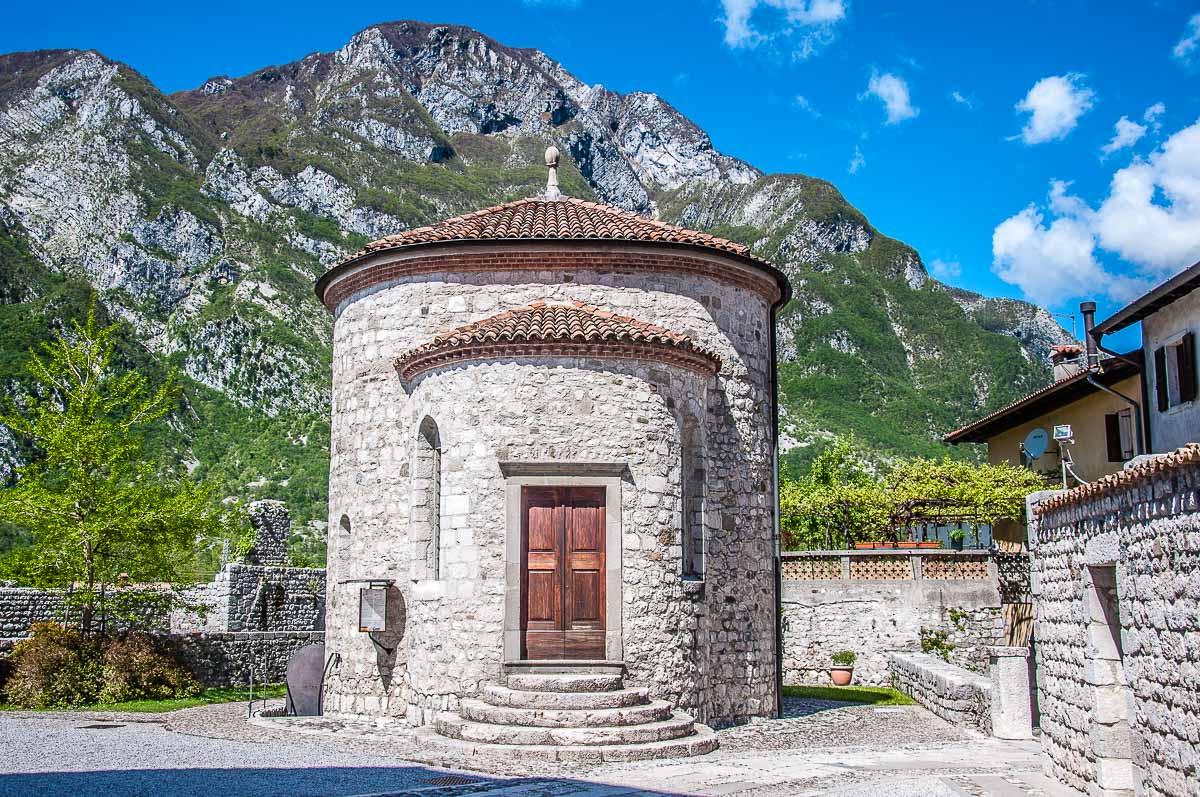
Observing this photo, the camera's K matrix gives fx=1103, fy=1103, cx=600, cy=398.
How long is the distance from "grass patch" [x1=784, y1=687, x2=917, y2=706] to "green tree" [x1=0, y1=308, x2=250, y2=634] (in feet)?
42.0

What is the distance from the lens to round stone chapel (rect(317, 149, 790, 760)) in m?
15.0

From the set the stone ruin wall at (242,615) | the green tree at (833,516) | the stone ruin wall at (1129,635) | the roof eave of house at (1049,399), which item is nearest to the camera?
the stone ruin wall at (1129,635)

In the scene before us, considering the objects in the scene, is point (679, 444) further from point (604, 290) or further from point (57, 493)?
point (57, 493)

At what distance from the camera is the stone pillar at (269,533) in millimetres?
31281

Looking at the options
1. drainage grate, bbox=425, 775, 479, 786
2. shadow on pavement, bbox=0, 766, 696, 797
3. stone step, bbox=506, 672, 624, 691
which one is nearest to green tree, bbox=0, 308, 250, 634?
stone step, bbox=506, 672, 624, 691

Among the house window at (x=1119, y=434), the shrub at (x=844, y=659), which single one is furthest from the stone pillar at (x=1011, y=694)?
the shrub at (x=844, y=659)

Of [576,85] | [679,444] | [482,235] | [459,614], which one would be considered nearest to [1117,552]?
[679,444]

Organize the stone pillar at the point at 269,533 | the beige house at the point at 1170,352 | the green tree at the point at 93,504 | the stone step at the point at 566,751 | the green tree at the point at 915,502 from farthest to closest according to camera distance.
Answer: the stone pillar at the point at 269,533 < the green tree at the point at 915,502 < the green tree at the point at 93,504 < the beige house at the point at 1170,352 < the stone step at the point at 566,751

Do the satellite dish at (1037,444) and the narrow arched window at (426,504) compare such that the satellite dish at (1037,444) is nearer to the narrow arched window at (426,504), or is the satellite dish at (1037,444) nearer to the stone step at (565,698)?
the stone step at (565,698)

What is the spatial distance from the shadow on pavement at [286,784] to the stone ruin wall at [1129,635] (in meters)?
4.18

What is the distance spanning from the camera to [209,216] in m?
77.4

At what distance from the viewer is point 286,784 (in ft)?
35.7

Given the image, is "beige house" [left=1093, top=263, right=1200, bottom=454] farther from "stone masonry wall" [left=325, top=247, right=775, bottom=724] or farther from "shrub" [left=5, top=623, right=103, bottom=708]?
"shrub" [left=5, top=623, right=103, bottom=708]

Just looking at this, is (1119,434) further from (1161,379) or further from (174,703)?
(174,703)
